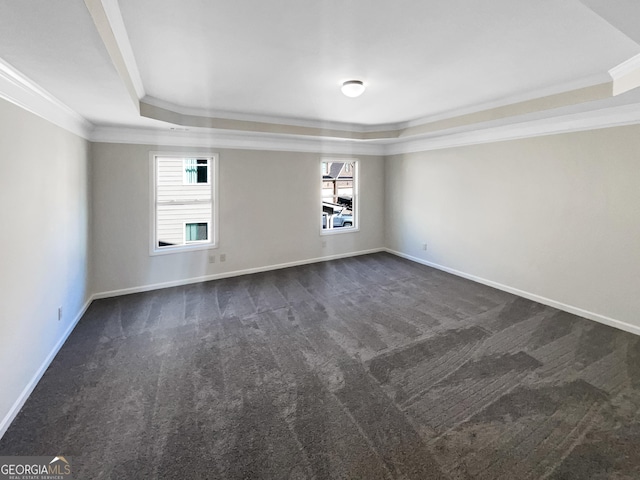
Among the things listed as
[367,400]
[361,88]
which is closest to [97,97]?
[361,88]

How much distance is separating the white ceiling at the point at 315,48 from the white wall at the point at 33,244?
46 cm

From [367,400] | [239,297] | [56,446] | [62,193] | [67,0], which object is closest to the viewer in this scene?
[67,0]

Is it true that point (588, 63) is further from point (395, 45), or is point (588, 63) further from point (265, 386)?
point (265, 386)

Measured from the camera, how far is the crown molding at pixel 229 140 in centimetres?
426

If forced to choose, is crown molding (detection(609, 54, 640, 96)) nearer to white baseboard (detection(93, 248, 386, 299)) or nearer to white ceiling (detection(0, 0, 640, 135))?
white ceiling (detection(0, 0, 640, 135))

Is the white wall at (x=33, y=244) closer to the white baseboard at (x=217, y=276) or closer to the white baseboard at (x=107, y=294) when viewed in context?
the white baseboard at (x=107, y=294)

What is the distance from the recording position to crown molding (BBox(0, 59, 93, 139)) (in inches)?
78.7

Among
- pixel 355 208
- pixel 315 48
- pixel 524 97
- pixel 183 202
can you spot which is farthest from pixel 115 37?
pixel 355 208

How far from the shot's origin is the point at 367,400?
2.30 m

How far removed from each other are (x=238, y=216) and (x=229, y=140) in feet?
4.23

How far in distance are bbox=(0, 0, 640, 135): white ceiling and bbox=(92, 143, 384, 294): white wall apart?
0.99 metres

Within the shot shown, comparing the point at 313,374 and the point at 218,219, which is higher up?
the point at 218,219

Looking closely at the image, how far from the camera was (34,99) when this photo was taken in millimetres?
2430

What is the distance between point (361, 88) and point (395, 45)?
31.5 inches
